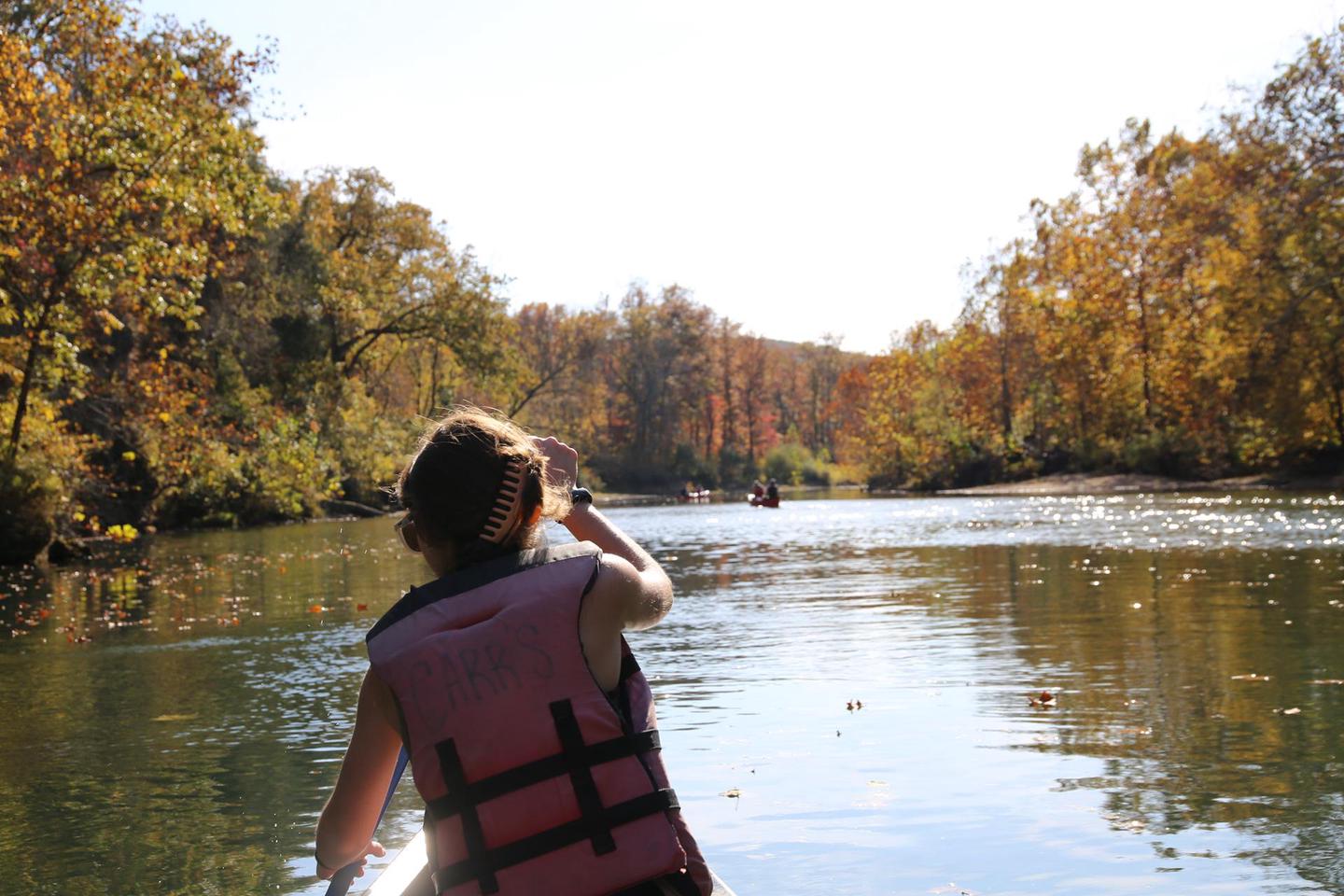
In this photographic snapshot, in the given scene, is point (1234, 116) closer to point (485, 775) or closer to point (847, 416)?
point (485, 775)

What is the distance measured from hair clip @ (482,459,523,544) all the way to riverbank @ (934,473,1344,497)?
43298 mm

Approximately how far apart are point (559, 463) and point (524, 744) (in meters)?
0.58

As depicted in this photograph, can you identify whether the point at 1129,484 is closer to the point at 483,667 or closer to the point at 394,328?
the point at 394,328

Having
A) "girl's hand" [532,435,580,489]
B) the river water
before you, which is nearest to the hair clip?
"girl's hand" [532,435,580,489]

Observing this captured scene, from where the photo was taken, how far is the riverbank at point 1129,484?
4397 cm

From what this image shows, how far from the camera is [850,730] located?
327 inches

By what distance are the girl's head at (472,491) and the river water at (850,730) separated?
10.5 feet

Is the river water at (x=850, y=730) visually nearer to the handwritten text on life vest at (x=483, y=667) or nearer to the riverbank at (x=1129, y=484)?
the handwritten text on life vest at (x=483, y=667)

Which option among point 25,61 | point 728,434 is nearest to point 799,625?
point 25,61

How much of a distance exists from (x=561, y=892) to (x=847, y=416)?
329 feet

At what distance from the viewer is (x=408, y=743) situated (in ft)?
8.38

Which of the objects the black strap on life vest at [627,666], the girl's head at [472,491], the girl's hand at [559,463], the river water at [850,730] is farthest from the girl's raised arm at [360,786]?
the river water at [850,730]

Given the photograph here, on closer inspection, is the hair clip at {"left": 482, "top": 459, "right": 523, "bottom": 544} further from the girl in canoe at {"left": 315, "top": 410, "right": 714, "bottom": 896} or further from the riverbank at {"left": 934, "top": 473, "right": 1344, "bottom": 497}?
the riverbank at {"left": 934, "top": 473, "right": 1344, "bottom": 497}

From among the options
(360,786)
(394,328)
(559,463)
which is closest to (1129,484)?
(394,328)
